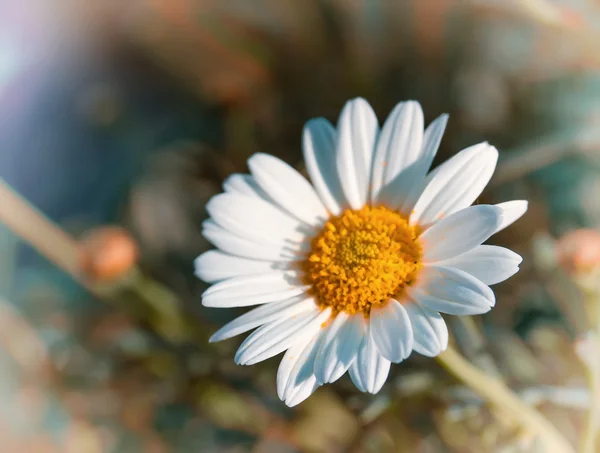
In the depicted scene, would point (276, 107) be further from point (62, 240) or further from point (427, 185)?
point (427, 185)

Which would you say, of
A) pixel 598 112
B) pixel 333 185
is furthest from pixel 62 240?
pixel 598 112

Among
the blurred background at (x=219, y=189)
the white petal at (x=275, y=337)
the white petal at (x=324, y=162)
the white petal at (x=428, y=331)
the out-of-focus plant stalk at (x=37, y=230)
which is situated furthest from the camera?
the out-of-focus plant stalk at (x=37, y=230)

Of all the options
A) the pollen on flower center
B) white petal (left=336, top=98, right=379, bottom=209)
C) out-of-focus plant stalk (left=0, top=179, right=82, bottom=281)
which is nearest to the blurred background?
out-of-focus plant stalk (left=0, top=179, right=82, bottom=281)

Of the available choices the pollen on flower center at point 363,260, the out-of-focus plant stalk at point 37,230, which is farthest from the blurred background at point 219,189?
the pollen on flower center at point 363,260

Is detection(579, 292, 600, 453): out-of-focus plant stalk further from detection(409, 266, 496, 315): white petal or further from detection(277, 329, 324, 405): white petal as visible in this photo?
detection(277, 329, 324, 405): white petal

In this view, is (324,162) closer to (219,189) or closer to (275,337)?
(275,337)

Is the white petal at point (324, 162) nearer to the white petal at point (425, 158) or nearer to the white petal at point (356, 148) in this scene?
the white petal at point (356, 148)
